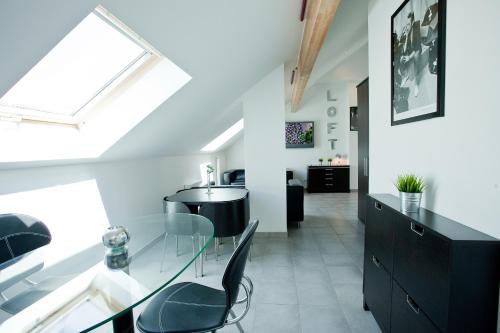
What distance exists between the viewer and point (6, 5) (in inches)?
38.3

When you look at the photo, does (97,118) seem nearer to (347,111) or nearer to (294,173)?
(294,173)

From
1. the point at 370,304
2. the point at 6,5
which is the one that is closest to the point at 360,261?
the point at 370,304

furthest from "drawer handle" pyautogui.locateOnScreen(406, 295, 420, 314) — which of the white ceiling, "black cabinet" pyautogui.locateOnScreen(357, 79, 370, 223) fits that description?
"black cabinet" pyautogui.locateOnScreen(357, 79, 370, 223)

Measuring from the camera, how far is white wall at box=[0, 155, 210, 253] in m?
1.79

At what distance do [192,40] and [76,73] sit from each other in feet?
3.30

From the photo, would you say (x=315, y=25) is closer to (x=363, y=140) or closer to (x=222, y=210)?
(x=222, y=210)

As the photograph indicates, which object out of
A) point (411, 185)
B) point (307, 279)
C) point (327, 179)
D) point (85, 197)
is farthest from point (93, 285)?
point (327, 179)

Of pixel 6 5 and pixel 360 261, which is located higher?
pixel 6 5

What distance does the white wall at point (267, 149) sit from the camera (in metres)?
3.73

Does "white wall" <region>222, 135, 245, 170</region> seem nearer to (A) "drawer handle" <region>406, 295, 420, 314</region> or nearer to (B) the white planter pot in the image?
(B) the white planter pot

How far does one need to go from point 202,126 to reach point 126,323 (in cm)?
320

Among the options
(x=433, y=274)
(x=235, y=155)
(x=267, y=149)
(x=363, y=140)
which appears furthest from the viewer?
(x=235, y=155)

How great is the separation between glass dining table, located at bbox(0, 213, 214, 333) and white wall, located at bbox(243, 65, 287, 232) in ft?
6.80

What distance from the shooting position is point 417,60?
1.50 metres
